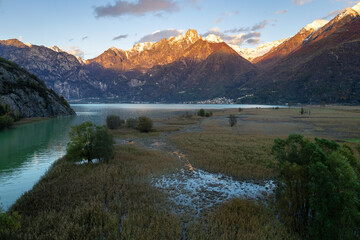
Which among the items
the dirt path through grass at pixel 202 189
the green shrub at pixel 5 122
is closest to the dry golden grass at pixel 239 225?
the dirt path through grass at pixel 202 189

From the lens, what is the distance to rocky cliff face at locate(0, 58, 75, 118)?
91819 millimetres

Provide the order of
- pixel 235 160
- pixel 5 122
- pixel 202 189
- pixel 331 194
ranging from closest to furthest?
pixel 331 194 → pixel 202 189 → pixel 235 160 → pixel 5 122

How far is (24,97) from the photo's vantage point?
3912 inches

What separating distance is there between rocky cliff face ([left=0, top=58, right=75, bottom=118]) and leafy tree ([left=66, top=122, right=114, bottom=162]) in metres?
85.0

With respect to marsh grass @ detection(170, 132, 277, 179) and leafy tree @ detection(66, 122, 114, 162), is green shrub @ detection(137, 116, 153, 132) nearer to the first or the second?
marsh grass @ detection(170, 132, 277, 179)

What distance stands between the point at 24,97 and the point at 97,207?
376 feet

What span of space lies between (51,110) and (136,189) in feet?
404

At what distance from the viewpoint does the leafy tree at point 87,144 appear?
2678 centimetres

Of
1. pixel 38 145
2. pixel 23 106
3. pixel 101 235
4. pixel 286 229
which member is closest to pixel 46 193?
pixel 101 235

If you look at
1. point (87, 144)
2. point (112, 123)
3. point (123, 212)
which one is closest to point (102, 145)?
point (87, 144)

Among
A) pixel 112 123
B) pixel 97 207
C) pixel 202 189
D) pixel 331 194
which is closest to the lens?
pixel 331 194

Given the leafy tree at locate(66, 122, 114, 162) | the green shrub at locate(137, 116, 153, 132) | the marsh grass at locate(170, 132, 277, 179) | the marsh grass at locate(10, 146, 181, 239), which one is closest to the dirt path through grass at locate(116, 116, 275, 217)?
the marsh grass at locate(10, 146, 181, 239)

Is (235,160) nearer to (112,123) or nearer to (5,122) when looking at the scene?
(112,123)

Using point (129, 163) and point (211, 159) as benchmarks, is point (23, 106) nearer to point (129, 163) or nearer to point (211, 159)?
point (129, 163)
